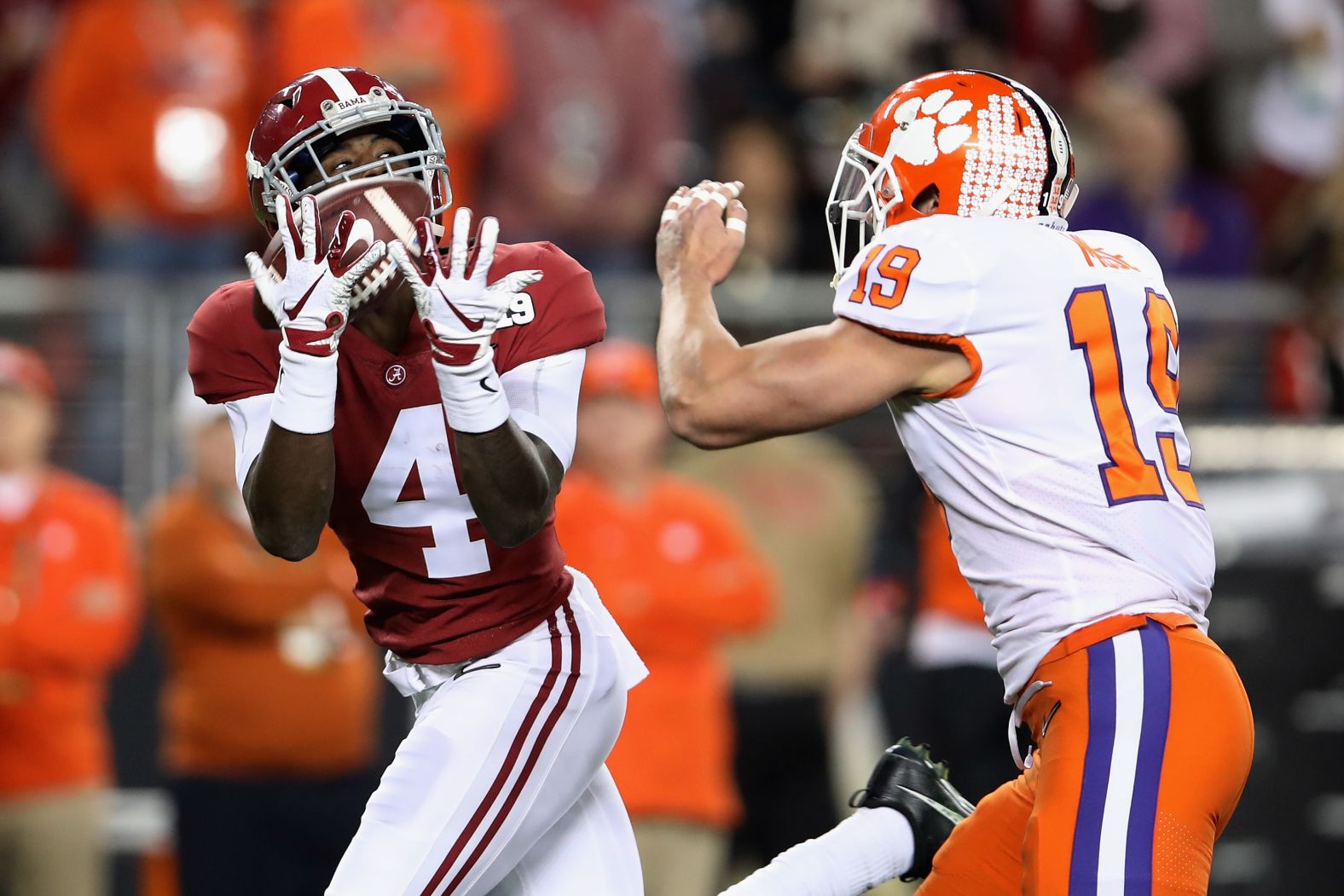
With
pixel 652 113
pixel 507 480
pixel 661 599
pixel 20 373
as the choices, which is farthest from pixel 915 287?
pixel 652 113

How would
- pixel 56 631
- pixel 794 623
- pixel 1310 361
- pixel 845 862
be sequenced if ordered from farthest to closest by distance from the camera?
pixel 1310 361
pixel 794 623
pixel 56 631
pixel 845 862

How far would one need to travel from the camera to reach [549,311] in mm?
3385

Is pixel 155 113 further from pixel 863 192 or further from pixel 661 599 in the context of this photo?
pixel 863 192

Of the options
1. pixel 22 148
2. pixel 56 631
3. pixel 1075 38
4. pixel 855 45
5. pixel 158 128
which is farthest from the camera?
pixel 1075 38

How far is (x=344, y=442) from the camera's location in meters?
3.34

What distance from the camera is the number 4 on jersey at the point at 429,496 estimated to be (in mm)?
3344

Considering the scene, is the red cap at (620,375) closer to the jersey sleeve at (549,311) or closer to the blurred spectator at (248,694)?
the blurred spectator at (248,694)

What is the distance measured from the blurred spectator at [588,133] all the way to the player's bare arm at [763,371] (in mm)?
4263

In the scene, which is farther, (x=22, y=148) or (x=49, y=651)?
(x=22, y=148)

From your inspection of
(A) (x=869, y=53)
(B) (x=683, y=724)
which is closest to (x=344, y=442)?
(B) (x=683, y=724)

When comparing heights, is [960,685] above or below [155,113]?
below

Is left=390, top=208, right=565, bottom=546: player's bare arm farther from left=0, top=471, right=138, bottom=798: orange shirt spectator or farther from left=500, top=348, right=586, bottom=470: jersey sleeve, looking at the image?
left=0, top=471, right=138, bottom=798: orange shirt spectator

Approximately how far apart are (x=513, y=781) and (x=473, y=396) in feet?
2.27

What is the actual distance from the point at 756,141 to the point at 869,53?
1020mm
